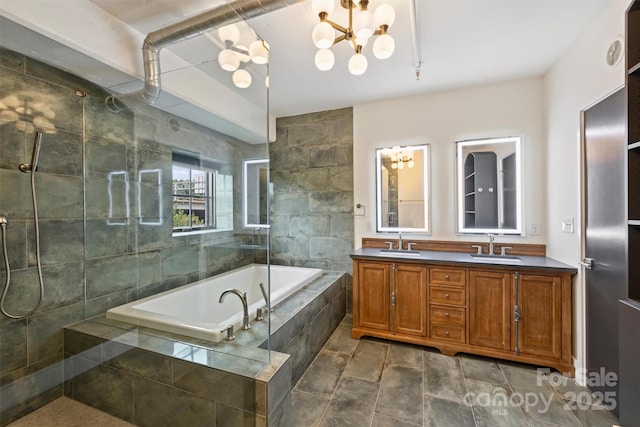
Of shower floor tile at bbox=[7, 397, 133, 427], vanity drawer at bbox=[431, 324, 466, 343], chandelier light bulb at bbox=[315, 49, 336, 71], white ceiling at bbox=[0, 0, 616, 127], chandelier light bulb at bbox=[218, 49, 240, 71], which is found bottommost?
shower floor tile at bbox=[7, 397, 133, 427]

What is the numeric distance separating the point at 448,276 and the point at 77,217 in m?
3.13

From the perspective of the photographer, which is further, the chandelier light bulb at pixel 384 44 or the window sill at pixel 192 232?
the window sill at pixel 192 232

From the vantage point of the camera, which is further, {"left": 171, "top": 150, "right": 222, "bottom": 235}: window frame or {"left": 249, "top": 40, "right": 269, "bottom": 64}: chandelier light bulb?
{"left": 171, "top": 150, "right": 222, "bottom": 235}: window frame

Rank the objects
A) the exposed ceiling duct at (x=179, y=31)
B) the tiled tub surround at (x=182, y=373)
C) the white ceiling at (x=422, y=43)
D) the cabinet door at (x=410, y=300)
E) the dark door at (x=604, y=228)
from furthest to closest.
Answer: the cabinet door at (x=410, y=300), the white ceiling at (x=422, y=43), the dark door at (x=604, y=228), the exposed ceiling duct at (x=179, y=31), the tiled tub surround at (x=182, y=373)

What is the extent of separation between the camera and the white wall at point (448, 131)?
2693mm

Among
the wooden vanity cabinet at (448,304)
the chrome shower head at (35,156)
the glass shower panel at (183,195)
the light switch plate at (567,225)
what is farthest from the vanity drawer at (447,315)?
the chrome shower head at (35,156)

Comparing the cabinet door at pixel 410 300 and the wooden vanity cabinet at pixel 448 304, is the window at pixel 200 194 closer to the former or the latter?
the cabinet door at pixel 410 300

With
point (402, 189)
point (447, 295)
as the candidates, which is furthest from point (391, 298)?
point (402, 189)

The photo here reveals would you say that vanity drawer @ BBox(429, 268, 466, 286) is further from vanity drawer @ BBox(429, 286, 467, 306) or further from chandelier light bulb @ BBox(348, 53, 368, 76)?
chandelier light bulb @ BBox(348, 53, 368, 76)

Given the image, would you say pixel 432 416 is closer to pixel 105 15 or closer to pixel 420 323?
pixel 420 323

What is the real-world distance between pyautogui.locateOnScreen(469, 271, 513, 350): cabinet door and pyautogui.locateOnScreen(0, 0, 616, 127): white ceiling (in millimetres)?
1949

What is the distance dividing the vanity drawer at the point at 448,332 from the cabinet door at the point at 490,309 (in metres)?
0.08

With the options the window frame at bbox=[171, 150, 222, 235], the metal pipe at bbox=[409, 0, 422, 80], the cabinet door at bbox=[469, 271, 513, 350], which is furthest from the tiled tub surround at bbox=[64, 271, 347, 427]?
the metal pipe at bbox=[409, 0, 422, 80]

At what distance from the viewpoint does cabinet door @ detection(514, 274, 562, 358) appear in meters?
2.16
